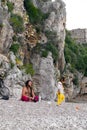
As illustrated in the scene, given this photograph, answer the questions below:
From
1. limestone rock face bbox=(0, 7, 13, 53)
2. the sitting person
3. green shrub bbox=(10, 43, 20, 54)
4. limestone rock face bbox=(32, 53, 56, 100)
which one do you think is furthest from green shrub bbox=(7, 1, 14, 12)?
the sitting person

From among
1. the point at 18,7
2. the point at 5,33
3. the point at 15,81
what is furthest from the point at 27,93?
the point at 18,7

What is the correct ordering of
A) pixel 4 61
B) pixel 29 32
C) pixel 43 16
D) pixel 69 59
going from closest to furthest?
pixel 4 61 < pixel 29 32 < pixel 43 16 < pixel 69 59

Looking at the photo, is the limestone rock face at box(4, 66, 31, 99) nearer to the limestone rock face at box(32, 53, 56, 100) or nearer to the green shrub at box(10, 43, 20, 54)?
the green shrub at box(10, 43, 20, 54)

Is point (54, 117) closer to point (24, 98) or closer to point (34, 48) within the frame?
point (24, 98)

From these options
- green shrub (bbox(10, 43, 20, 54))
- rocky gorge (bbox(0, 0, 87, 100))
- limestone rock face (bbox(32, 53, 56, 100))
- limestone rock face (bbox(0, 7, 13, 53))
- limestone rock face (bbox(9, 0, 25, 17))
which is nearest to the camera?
rocky gorge (bbox(0, 0, 87, 100))

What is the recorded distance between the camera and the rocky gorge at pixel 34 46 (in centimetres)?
3890

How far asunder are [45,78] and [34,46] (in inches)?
157

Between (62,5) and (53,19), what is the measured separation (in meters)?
2.67

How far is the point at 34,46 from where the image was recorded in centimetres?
4741

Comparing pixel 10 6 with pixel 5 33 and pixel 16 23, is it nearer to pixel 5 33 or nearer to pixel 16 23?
pixel 16 23

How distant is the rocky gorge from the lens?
38.9m

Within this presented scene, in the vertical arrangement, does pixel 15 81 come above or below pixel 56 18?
below

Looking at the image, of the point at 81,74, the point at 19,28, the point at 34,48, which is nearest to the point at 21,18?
the point at 19,28

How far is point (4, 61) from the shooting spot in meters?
37.3
